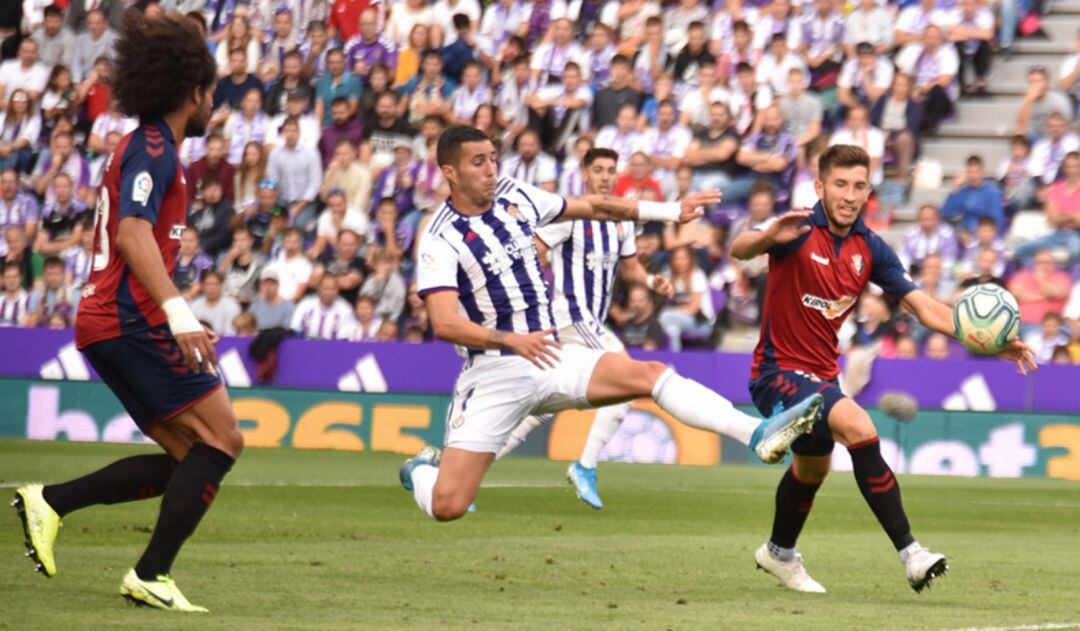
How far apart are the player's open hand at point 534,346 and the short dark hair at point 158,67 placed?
1.76 metres

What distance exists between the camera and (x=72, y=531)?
10.9 meters

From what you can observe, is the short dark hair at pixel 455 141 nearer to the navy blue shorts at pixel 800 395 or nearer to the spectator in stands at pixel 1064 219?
the navy blue shorts at pixel 800 395

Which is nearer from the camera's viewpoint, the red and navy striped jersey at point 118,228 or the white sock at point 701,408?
the red and navy striped jersey at point 118,228

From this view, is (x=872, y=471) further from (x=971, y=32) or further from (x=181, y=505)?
(x=971, y=32)

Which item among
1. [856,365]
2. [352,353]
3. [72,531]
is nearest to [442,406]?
[352,353]

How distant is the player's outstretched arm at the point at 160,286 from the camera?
7371mm

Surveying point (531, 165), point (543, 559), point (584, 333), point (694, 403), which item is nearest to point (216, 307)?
point (531, 165)

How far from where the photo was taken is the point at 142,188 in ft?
24.7

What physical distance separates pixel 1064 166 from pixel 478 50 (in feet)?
25.7

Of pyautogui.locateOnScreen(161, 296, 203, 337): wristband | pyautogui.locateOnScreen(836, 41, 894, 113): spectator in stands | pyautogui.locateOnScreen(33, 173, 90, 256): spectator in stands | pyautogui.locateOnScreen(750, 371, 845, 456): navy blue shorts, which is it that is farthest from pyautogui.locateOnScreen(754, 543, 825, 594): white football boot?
pyautogui.locateOnScreen(33, 173, 90, 256): spectator in stands

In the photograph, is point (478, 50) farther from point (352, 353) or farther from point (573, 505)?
point (573, 505)

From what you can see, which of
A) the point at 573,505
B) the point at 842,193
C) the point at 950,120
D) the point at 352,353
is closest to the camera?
the point at 842,193

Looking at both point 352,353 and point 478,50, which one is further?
point 478,50

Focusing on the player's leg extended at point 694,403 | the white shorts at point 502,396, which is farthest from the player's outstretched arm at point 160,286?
the player's leg extended at point 694,403
